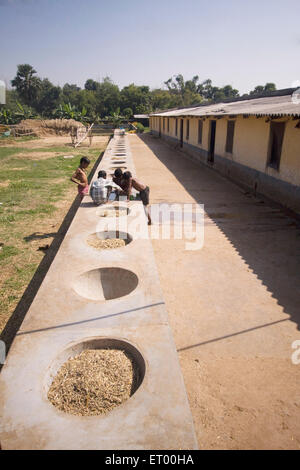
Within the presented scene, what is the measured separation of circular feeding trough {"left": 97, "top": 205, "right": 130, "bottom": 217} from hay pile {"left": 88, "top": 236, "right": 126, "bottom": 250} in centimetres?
141

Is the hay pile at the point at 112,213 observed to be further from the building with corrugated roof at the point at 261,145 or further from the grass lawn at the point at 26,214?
the building with corrugated roof at the point at 261,145

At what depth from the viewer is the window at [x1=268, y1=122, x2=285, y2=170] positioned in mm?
9156

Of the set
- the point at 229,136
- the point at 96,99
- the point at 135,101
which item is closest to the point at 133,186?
the point at 229,136

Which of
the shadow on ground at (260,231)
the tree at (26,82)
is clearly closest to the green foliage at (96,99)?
the tree at (26,82)

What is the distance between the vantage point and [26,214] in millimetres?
9383

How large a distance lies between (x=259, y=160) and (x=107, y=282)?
799 cm

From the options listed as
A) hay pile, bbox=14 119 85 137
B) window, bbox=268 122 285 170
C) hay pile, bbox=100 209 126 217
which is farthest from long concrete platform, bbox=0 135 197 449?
hay pile, bbox=14 119 85 137

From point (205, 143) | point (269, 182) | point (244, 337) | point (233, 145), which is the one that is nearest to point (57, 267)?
point (244, 337)

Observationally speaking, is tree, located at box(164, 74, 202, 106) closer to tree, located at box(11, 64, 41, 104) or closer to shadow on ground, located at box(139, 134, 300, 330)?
tree, located at box(11, 64, 41, 104)

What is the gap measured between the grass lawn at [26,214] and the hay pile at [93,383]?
2.02m

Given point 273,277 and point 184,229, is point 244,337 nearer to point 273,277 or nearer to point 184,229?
point 273,277

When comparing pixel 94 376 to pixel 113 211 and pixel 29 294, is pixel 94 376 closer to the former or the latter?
pixel 29 294

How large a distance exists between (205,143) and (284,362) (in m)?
15.1

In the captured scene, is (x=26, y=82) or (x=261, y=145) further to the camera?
(x=26, y=82)
